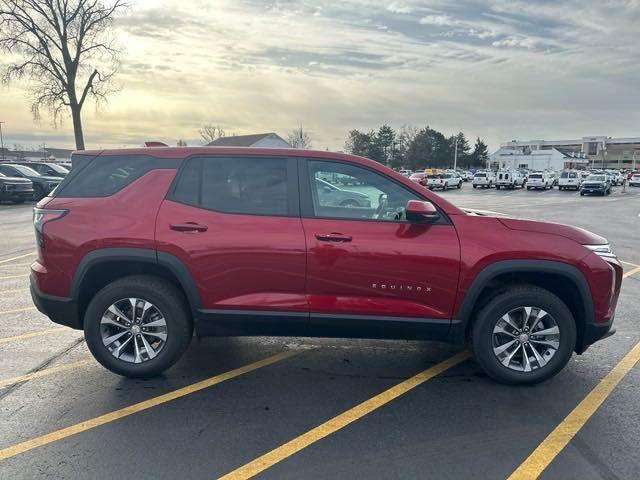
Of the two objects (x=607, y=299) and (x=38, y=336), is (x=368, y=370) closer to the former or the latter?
(x=607, y=299)

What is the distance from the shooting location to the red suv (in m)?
3.73

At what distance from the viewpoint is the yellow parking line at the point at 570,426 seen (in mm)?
2889

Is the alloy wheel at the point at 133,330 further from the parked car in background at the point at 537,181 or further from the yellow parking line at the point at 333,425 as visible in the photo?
the parked car in background at the point at 537,181

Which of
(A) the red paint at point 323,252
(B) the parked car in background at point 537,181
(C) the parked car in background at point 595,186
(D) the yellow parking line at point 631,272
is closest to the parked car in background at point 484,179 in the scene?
(B) the parked car in background at point 537,181

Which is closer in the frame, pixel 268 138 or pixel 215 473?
pixel 215 473

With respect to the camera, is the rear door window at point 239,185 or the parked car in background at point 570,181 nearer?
the rear door window at point 239,185

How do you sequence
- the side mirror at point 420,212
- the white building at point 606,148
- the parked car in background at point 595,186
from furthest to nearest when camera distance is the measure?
the white building at point 606,148, the parked car in background at point 595,186, the side mirror at point 420,212

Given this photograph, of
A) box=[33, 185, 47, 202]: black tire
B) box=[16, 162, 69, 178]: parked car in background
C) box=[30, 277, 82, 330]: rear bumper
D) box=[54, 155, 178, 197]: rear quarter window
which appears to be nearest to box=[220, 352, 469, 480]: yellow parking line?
box=[30, 277, 82, 330]: rear bumper

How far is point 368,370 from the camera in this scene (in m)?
4.24

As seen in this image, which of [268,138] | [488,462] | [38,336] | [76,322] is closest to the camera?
[488,462]

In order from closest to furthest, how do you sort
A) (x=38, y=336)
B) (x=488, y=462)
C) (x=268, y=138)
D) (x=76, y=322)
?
(x=488, y=462)
(x=76, y=322)
(x=38, y=336)
(x=268, y=138)

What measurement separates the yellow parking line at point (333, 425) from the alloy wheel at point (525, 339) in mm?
588

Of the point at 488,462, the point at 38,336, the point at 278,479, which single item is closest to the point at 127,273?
the point at 38,336

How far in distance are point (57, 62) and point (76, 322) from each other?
1295 inches
